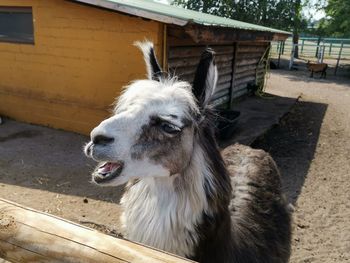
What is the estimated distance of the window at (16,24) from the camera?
7.32 m

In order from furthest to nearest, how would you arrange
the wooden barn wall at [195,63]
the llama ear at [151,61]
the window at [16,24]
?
the window at [16,24], the wooden barn wall at [195,63], the llama ear at [151,61]

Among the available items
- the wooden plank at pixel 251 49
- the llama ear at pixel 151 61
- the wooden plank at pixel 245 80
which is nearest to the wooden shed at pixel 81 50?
the wooden plank at pixel 251 49

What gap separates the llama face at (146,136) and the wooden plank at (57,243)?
348mm

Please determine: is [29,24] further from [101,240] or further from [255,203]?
[101,240]

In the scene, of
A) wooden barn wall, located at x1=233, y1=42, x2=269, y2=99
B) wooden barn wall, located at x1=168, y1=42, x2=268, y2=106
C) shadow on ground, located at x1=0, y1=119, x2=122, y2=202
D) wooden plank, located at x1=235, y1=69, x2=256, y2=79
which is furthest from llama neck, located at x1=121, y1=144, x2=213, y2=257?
wooden plank, located at x1=235, y1=69, x2=256, y2=79

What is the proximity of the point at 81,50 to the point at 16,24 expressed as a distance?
191cm

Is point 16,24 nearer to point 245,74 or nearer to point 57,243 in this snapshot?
point 245,74

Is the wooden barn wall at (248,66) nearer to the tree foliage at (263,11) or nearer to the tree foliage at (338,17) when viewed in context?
the tree foliage at (338,17)

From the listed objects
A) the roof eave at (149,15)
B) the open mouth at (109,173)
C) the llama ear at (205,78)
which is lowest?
the open mouth at (109,173)

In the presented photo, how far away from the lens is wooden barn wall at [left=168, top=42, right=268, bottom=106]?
22.1 ft

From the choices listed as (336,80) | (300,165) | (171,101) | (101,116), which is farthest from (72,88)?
(336,80)

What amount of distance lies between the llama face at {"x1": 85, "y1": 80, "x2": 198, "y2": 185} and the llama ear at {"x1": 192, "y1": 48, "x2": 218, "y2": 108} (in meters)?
0.06

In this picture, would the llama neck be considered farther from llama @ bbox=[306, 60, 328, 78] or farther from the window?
llama @ bbox=[306, 60, 328, 78]

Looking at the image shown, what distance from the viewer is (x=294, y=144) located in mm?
7117
